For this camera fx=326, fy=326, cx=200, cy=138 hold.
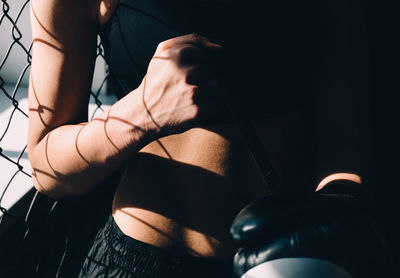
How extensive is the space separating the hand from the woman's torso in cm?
11

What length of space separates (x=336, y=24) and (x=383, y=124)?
0.52m

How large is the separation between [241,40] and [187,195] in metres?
0.29

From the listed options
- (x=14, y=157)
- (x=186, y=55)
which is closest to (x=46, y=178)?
(x=186, y=55)

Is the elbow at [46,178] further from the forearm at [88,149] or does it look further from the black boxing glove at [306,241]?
the black boxing glove at [306,241]

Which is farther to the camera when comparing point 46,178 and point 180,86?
point 46,178

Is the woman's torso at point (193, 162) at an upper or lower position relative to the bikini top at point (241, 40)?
lower

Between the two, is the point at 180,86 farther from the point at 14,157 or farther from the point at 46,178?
the point at 14,157

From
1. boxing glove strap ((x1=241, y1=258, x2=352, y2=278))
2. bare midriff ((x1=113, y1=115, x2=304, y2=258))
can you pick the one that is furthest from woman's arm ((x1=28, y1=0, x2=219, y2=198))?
boxing glove strap ((x1=241, y1=258, x2=352, y2=278))

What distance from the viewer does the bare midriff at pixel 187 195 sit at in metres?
0.60

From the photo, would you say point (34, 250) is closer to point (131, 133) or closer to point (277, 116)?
point (131, 133)

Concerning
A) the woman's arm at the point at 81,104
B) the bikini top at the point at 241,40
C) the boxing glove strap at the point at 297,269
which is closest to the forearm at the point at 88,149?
the woman's arm at the point at 81,104

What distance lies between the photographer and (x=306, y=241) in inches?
17.6

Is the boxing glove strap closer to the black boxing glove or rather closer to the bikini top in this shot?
the black boxing glove

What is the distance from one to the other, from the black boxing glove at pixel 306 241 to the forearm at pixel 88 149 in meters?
0.20
